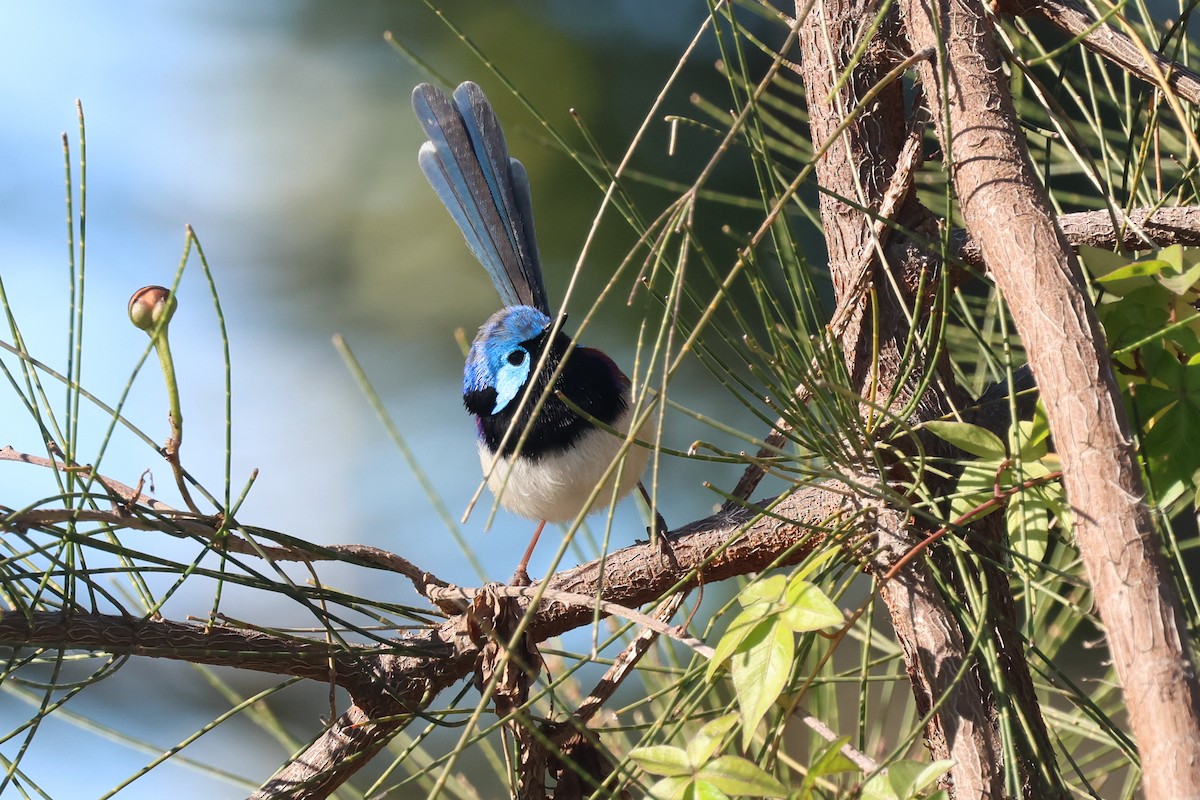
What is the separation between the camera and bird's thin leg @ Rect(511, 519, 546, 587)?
1.60 meters

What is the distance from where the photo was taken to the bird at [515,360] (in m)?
1.55

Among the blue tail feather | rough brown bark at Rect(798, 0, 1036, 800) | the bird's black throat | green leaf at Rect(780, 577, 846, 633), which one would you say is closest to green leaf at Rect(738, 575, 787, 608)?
green leaf at Rect(780, 577, 846, 633)

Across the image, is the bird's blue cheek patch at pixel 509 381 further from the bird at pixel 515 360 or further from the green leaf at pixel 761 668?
the green leaf at pixel 761 668

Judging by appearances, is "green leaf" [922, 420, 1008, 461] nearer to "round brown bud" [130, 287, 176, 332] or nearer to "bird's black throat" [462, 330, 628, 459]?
"round brown bud" [130, 287, 176, 332]

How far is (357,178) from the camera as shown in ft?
8.48

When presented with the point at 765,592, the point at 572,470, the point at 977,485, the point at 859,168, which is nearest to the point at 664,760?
the point at 765,592

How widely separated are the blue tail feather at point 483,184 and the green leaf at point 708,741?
3.82ft

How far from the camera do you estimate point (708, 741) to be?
0.62 m

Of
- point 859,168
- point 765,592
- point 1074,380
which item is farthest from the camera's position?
point 859,168

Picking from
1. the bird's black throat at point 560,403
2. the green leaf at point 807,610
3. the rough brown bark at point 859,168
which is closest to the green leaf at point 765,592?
the green leaf at point 807,610

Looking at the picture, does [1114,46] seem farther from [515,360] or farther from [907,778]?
[515,360]

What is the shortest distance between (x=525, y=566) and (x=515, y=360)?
38 centimetres

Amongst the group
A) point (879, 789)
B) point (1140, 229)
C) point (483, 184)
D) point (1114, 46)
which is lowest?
point (879, 789)

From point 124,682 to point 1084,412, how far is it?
8.96 feet
